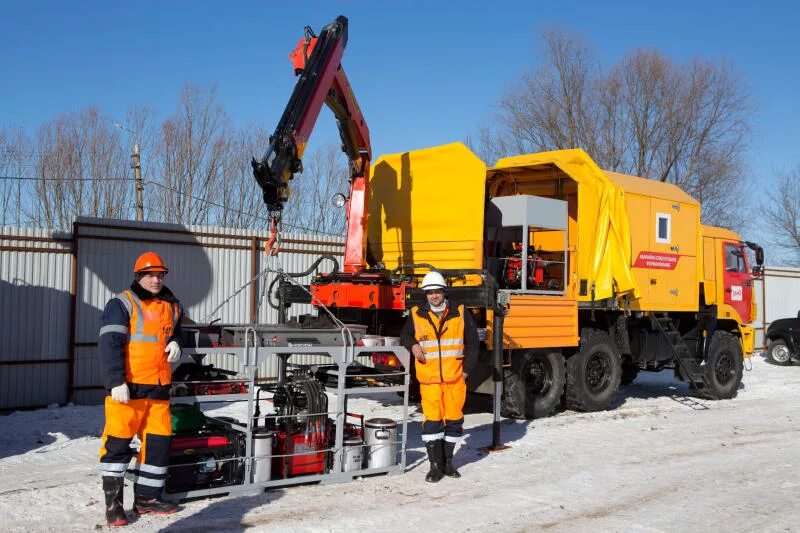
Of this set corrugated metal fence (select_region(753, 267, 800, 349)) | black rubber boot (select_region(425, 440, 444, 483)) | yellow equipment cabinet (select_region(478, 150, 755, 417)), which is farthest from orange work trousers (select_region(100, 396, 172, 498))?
corrugated metal fence (select_region(753, 267, 800, 349))

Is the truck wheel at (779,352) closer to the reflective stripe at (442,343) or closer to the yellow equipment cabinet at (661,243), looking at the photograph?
the yellow equipment cabinet at (661,243)

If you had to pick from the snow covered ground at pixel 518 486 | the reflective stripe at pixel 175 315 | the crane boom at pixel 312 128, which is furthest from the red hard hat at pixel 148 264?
the crane boom at pixel 312 128

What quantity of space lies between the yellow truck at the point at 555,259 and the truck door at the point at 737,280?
2.07 ft

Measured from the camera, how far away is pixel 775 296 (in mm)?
25203

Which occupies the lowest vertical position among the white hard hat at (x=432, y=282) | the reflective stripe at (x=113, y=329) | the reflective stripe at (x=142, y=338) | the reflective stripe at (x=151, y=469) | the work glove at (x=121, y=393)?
the reflective stripe at (x=151, y=469)

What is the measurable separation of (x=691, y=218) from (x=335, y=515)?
1004cm

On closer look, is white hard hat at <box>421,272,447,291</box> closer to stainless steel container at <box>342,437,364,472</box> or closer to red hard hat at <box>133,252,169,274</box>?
stainless steel container at <box>342,437,364,472</box>

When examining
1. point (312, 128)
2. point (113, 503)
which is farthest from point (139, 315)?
point (312, 128)

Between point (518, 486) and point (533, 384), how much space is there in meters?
4.42

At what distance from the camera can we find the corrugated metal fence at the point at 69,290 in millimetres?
11406

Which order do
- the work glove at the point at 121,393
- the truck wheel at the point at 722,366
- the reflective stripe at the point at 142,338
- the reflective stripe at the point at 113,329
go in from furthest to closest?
1. the truck wheel at the point at 722,366
2. the reflective stripe at the point at 142,338
3. the reflective stripe at the point at 113,329
4. the work glove at the point at 121,393

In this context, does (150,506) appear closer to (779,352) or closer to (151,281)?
(151,281)

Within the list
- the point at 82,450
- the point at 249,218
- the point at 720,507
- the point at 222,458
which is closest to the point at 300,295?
the point at 82,450

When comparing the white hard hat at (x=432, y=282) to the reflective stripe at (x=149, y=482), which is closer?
the reflective stripe at (x=149, y=482)
